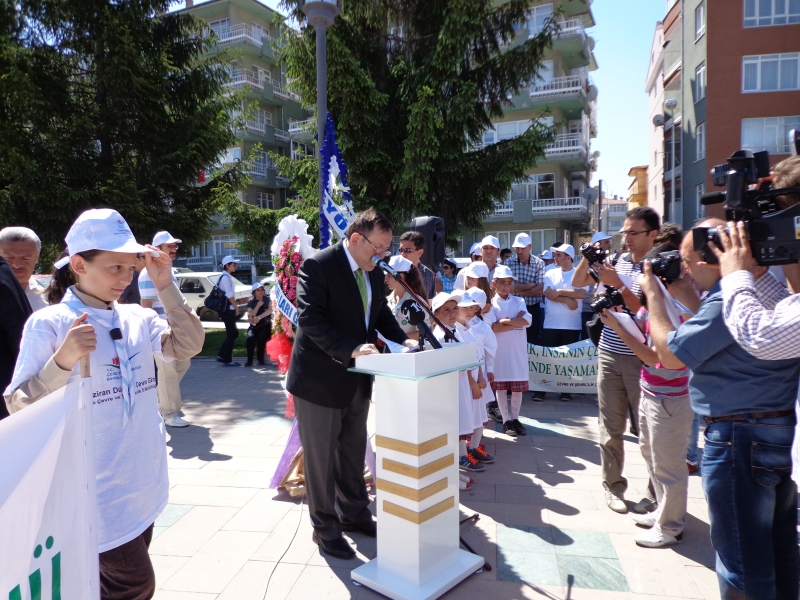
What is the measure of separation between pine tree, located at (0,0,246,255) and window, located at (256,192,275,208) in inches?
878

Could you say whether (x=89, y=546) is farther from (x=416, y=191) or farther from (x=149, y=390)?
(x=416, y=191)

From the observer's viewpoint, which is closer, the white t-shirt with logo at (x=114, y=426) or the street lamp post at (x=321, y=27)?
the white t-shirt with logo at (x=114, y=426)

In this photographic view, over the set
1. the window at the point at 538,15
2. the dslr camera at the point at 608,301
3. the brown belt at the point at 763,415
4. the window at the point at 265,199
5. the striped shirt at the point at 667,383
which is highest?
the window at the point at 538,15

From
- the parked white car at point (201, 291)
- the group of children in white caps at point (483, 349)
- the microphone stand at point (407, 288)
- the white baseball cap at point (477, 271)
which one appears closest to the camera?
the microphone stand at point (407, 288)

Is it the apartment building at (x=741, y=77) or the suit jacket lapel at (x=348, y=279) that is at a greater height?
the apartment building at (x=741, y=77)

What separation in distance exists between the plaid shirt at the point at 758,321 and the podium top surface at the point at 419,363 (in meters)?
1.34

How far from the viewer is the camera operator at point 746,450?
2.15 m

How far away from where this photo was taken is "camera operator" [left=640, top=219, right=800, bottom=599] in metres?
2.15

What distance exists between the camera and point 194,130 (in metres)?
13.0

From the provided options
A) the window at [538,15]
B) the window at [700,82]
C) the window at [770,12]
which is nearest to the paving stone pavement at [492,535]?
the window at [700,82]

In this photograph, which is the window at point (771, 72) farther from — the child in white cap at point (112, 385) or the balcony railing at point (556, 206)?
the child in white cap at point (112, 385)

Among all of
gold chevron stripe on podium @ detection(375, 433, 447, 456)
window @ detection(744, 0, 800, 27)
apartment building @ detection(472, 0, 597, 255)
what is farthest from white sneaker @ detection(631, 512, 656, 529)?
apartment building @ detection(472, 0, 597, 255)

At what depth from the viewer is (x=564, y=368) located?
7.40 meters

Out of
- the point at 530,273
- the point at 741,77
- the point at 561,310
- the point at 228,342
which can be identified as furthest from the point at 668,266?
the point at 741,77
